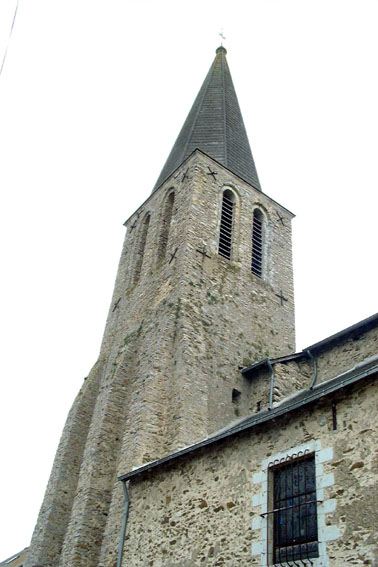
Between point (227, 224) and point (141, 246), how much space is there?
3.21m

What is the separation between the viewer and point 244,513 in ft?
24.6

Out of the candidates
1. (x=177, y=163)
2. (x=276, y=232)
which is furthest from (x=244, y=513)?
(x=177, y=163)

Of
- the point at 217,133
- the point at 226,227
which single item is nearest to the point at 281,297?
the point at 226,227

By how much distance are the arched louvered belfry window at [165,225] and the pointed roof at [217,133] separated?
1453 mm

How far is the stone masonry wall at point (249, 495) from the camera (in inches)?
244

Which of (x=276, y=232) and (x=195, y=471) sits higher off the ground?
(x=276, y=232)

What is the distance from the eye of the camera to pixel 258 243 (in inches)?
708

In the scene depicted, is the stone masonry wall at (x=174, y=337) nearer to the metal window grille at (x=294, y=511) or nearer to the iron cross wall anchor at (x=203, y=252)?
the iron cross wall anchor at (x=203, y=252)

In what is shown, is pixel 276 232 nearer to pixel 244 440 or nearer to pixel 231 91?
pixel 231 91

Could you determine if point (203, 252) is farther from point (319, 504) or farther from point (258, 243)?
point (319, 504)

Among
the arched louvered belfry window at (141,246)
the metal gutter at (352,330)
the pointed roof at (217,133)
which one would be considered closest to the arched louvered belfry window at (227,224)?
the pointed roof at (217,133)

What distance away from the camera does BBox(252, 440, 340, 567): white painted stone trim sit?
249 inches

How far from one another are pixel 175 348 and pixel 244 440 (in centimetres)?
508

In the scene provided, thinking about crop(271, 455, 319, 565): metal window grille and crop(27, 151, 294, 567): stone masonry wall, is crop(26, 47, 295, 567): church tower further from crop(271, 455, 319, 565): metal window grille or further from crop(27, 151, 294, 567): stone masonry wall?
crop(271, 455, 319, 565): metal window grille
